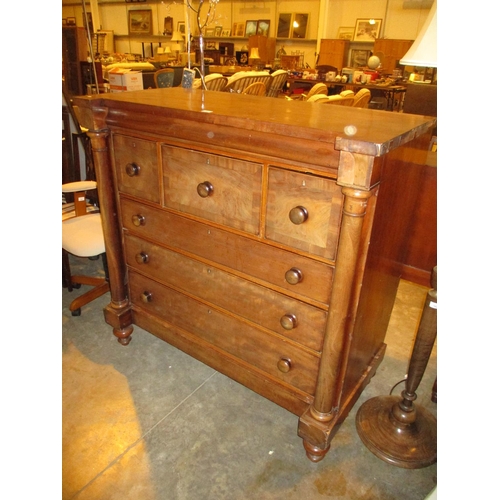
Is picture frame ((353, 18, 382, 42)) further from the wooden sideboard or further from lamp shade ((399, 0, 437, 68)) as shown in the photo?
lamp shade ((399, 0, 437, 68))

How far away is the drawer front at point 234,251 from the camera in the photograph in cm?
132

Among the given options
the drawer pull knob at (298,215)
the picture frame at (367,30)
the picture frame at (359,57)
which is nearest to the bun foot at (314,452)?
the drawer pull knob at (298,215)

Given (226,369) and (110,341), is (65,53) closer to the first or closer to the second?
(110,341)

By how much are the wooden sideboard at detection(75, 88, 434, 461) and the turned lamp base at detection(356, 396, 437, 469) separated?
0.11m

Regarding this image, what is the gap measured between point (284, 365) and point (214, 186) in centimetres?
73

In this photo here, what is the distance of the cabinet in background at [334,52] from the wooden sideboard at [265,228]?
Answer: 9890mm

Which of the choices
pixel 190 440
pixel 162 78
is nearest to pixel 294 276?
pixel 190 440

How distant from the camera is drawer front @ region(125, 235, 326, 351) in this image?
4.62ft

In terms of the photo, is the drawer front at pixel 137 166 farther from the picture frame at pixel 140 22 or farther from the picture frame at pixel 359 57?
the picture frame at pixel 140 22

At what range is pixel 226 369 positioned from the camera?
1.77m

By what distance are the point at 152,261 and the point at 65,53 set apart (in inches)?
166

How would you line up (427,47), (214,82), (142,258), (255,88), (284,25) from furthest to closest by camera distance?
(284,25) → (214,82) → (255,88) → (142,258) → (427,47)

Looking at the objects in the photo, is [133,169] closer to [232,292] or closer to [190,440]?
[232,292]

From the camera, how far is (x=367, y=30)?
33.5 feet
